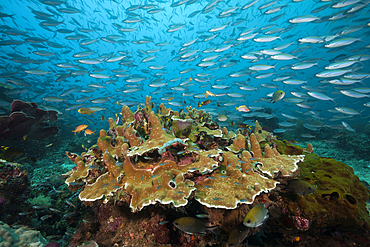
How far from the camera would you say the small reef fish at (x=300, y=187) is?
2.50 metres

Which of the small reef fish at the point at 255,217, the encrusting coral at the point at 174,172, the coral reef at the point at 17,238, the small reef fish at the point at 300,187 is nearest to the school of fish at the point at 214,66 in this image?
the encrusting coral at the point at 174,172

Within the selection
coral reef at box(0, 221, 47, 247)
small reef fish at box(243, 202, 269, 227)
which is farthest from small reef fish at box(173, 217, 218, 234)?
coral reef at box(0, 221, 47, 247)

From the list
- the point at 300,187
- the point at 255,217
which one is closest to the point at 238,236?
the point at 255,217

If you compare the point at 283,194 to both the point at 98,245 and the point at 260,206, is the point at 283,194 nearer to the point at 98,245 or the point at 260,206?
the point at 260,206

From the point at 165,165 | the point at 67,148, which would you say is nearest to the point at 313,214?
the point at 165,165

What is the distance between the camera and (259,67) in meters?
9.11

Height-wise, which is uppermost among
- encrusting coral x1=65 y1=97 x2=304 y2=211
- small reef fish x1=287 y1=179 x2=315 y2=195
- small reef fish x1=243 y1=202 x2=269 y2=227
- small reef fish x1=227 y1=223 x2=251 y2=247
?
encrusting coral x1=65 y1=97 x2=304 y2=211

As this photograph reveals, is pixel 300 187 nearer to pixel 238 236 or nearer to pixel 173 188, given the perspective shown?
pixel 238 236

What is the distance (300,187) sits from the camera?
8.36 feet

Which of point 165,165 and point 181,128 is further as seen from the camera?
point 181,128

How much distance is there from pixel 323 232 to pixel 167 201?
10.6 ft

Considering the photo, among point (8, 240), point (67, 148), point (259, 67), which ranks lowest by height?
point (67, 148)

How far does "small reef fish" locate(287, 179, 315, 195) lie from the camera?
8.20 feet

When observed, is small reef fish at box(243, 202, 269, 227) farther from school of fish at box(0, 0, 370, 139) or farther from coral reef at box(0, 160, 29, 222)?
coral reef at box(0, 160, 29, 222)
